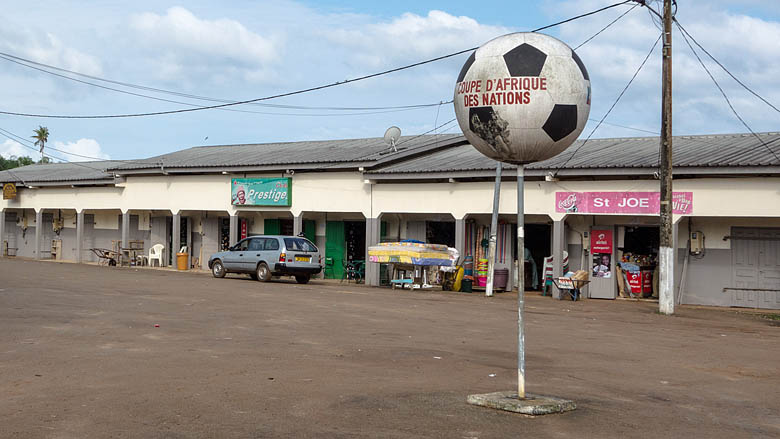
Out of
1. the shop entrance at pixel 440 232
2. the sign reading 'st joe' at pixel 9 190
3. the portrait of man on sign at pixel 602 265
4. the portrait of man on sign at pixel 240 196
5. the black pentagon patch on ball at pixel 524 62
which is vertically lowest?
the portrait of man on sign at pixel 602 265

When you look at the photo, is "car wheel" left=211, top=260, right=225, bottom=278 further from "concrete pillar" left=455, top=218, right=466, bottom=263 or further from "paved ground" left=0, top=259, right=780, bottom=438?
"paved ground" left=0, top=259, right=780, bottom=438

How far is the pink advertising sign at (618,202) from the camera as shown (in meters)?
21.9

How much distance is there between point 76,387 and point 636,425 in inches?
216

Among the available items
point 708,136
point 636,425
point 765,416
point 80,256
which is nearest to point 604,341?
point 765,416

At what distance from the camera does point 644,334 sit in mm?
14742

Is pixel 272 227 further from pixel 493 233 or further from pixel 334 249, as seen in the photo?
pixel 493 233

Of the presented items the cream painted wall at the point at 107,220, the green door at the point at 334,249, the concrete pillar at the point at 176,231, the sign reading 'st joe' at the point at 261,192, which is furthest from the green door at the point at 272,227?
the cream painted wall at the point at 107,220

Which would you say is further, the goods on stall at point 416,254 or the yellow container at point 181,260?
the yellow container at point 181,260

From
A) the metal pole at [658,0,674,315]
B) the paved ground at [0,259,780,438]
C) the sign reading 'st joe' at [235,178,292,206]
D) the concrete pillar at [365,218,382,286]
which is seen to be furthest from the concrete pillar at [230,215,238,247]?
the metal pole at [658,0,674,315]

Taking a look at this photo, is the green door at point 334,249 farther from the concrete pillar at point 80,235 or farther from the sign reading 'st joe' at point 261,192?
the concrete pillar at point 80,235

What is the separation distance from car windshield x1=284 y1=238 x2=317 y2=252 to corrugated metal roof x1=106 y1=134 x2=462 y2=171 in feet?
12.2

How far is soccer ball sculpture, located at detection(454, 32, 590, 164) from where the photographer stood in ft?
23.7

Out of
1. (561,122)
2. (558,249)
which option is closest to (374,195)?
(558,249)

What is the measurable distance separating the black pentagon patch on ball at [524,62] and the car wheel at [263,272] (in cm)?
2077
